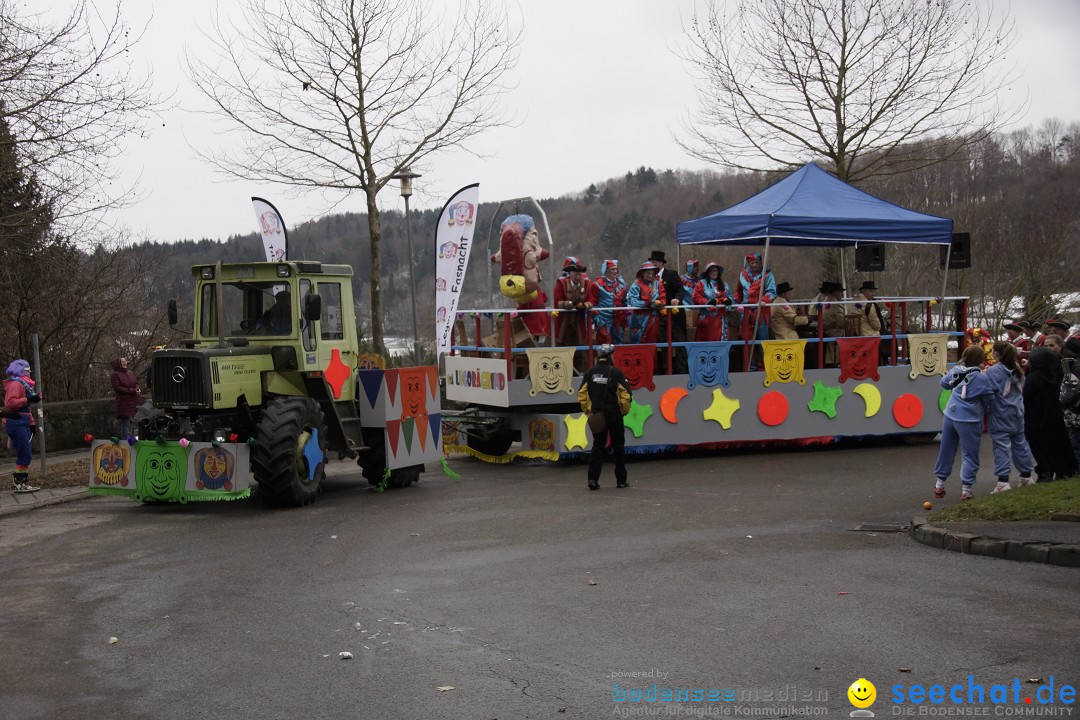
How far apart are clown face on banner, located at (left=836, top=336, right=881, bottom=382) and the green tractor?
676cm

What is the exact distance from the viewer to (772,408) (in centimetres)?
1741

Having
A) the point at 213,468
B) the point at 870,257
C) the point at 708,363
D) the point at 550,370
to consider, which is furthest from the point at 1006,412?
the point at 213,468

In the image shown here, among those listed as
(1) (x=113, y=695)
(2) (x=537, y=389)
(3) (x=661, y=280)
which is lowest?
(1) (x=113, y=695)

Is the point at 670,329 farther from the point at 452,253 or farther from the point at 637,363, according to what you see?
the point at 452,253

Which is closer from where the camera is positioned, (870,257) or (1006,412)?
(1006,412)

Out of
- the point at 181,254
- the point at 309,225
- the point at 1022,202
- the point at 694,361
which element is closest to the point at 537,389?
the point at 694,361

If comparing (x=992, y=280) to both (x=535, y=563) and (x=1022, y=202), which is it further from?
(x=535, y=563)

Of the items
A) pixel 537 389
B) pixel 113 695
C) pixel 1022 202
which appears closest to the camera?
pixel 113 695

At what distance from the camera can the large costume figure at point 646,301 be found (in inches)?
671

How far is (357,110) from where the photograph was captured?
2369 centimetres

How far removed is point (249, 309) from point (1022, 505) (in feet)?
29.6

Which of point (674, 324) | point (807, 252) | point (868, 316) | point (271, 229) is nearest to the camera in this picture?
point (674, 324)

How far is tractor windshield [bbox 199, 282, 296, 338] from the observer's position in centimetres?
1370

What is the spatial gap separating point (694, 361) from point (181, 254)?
1984 centimetres
